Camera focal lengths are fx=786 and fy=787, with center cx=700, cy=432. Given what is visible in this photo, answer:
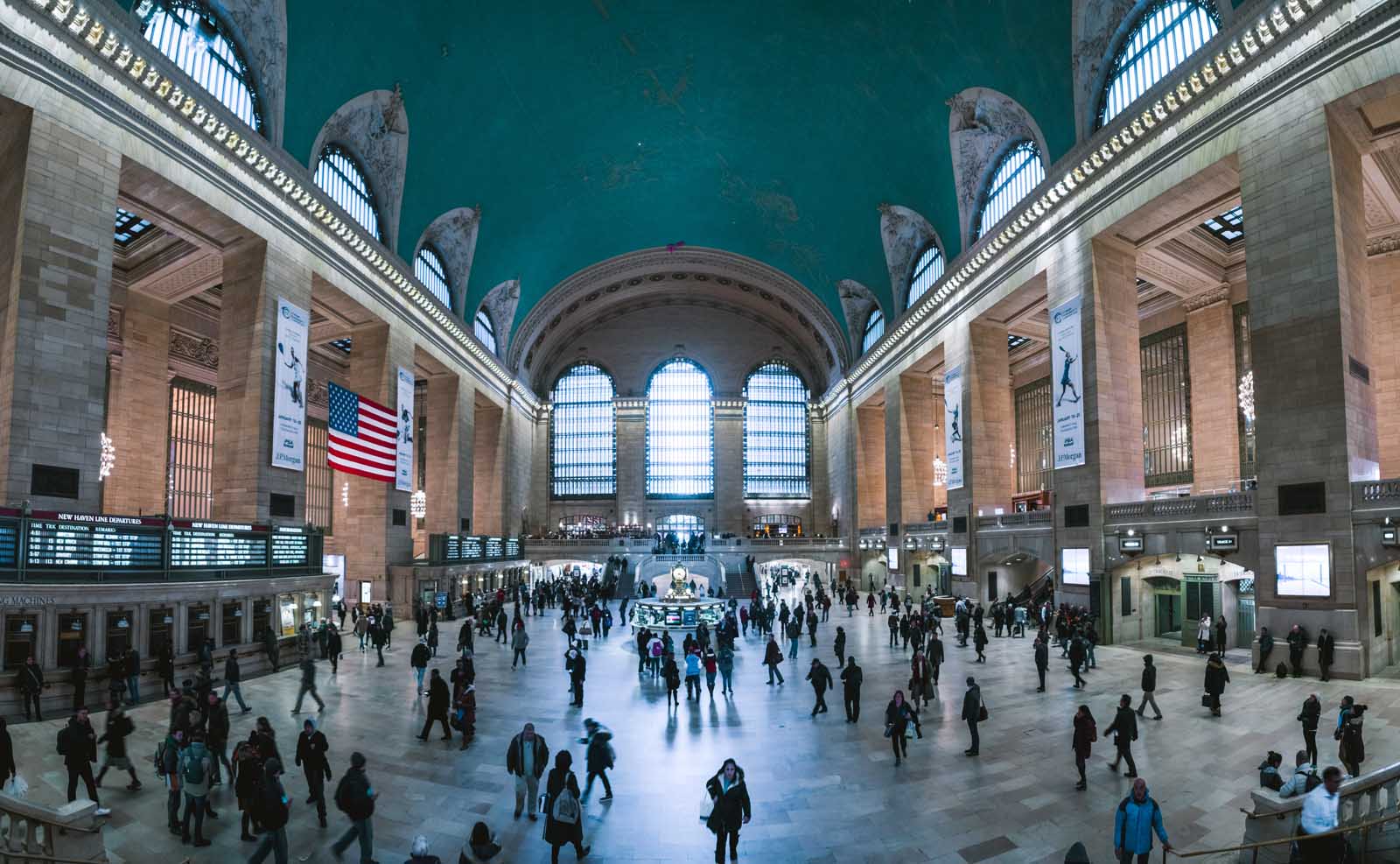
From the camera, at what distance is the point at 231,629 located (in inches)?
647

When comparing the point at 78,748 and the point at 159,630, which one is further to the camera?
the point at 159,630

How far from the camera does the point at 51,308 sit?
1425cm

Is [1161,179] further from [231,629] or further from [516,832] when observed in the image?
[231,629]

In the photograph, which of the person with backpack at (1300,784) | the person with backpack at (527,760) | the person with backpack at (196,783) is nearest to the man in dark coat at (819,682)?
the person with backpack at (527,760)

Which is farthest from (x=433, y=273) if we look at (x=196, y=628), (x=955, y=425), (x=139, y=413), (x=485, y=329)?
(x=955, y=425)

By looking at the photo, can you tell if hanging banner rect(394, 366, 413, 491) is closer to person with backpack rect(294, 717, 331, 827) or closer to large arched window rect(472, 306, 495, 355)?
large arched window rect(472, 306, 495, 355)

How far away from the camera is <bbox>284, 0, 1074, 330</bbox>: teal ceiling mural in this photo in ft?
74.2

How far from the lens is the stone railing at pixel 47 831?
621 cm

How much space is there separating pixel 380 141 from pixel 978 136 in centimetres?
2055

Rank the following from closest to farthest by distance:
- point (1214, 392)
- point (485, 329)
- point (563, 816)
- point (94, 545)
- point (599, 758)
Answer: point (563, 816), point (599, 758), point (94, 545), point (1214, 392), point (485, 329)

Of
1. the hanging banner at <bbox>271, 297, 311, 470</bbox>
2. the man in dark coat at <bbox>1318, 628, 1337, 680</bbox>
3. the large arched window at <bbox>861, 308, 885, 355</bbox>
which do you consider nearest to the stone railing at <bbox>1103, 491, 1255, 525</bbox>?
the man in dark coat at <bbox>1318, 628, 1337, 680</bbox>

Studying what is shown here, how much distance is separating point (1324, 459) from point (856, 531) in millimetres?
30989

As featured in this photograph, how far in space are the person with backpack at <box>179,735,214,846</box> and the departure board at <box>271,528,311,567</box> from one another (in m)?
12.2

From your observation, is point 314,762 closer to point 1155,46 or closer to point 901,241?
point 1155,46
